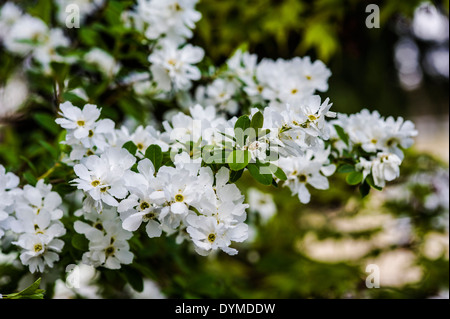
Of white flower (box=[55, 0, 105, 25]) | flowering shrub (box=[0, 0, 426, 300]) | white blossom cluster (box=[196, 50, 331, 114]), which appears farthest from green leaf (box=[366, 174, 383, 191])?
white flower (box=[55, 0, 105, 25])

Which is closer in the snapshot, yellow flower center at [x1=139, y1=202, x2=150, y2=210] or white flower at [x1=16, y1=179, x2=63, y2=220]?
yellow flower center at [x1=139, y1=202, x2=150, y2=210]

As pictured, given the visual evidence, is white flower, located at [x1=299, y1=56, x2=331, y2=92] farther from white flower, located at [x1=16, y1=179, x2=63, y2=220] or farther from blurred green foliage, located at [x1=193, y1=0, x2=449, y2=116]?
white flower, located at [x1=16, y1=179, x2=63, y2=220]

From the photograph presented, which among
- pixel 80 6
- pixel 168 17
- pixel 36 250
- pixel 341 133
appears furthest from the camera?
pixel 80 6

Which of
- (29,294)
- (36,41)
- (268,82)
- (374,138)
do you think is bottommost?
(29,294)

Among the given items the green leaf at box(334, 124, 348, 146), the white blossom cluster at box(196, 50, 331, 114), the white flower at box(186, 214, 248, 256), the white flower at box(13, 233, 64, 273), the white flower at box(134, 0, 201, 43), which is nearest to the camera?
the white flower at box(186, 214, 248, 256)

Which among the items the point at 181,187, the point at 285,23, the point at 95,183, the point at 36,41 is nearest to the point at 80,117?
the point at 95,183

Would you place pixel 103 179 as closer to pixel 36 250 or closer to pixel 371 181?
pixel 36 250
